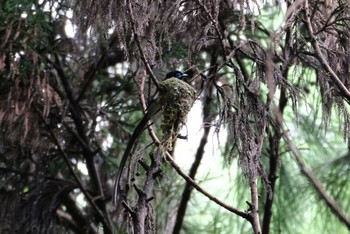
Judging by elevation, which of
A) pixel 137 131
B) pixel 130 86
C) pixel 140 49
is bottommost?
pixel 137 131

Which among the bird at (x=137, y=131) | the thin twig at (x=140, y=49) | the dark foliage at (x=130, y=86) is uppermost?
the dark foliage at (x=130, y=86)

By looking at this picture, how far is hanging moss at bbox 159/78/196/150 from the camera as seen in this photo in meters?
1.94

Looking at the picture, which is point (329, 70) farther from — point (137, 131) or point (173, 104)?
point (137, 131)

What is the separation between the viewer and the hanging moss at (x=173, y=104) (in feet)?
6.37

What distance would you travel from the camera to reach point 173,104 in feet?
6.40

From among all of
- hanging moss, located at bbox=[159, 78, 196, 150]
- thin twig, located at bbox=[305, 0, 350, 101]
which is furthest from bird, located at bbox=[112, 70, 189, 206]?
thin twig, located at bbox=[305, 0, 350, 101]

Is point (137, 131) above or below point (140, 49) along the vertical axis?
below

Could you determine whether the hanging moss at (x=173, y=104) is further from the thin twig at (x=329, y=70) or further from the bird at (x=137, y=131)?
the thin twig at (x=329, y=70)

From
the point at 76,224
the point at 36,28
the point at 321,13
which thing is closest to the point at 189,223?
the point at 76,224

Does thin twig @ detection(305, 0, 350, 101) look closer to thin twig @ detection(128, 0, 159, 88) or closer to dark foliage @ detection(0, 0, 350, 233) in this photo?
dark foliage @ detection(0, 0, 350, 233)

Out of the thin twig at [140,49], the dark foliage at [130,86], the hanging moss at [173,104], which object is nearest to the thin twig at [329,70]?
the dark foliage at [130,86]

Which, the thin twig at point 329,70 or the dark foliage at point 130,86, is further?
the dark foliage at point 130,86

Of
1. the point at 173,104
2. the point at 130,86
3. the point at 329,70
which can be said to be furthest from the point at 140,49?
the point at 130,86

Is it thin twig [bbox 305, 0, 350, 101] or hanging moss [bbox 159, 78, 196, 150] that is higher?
thin twig [bbox 305, 0, 350, 101]
